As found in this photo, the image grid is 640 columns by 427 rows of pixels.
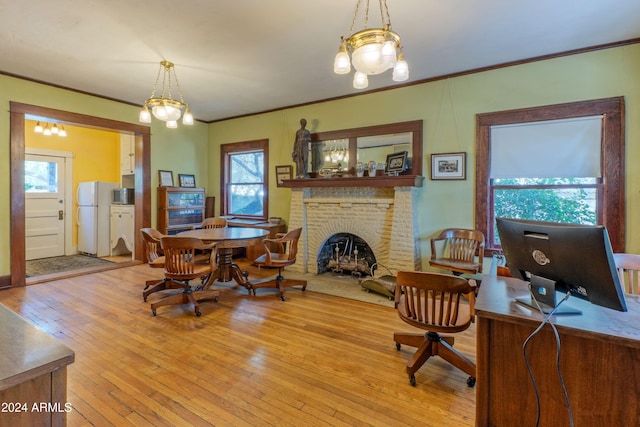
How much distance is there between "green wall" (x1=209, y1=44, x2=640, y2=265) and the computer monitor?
8.90ft

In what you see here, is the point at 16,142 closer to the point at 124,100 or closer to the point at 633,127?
the point at 124,100

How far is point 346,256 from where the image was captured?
4.93 metres

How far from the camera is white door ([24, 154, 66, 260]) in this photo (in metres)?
5.93

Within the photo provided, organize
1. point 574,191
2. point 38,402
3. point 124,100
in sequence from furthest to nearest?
point 124,100, point 574,191, point 38,402

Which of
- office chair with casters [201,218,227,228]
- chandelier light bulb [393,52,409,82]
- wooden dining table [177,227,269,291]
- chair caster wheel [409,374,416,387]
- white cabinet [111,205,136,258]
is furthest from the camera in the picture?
white cabinet [111,205,136,258]

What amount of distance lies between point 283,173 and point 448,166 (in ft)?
9.18

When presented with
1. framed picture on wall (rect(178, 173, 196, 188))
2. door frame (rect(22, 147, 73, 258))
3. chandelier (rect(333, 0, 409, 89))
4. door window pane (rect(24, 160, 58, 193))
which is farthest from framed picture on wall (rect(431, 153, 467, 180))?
door window pane (rect(24, 160, 58, 193))

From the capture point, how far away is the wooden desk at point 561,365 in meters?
1.16

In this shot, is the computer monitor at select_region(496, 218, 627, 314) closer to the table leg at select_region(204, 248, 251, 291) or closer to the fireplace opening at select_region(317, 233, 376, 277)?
the fireplace opening at select_region(317, 233, 376, 277)

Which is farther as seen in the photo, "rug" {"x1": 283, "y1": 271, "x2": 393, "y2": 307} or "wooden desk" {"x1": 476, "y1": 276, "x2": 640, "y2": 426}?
"rug" {"x1": 283, "y1": 271, "x2": 393, "y2": 307}

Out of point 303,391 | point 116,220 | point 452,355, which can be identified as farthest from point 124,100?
point 452,355

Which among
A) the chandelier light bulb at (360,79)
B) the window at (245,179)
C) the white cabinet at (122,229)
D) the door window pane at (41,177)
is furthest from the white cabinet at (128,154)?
the chandelier light bulb at (360,79)

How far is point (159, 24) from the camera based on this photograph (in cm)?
283

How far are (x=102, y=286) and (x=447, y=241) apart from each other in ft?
15.3
